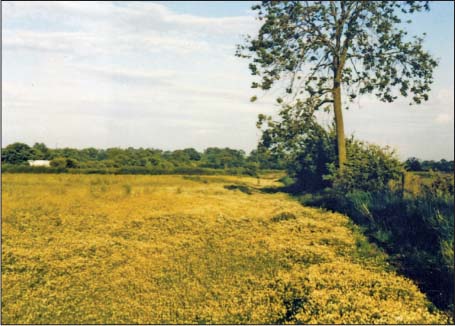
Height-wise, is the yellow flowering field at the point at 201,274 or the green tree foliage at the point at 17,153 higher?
the green tree foliage at the point at 17,153

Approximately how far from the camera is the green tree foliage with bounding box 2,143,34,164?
7281 cm

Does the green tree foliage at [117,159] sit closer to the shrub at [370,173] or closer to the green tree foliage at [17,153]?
the green tree foliage at [17,153]

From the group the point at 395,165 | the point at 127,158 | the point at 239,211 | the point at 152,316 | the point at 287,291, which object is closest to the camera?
the point at 152,316

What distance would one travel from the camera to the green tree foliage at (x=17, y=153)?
7281 cm

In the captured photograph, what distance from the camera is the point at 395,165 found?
23.0 meters

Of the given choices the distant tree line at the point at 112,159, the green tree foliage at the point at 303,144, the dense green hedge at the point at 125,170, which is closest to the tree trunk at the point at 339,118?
the green tree foliage at the point at 303,144

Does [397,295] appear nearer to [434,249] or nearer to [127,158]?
[434,249]

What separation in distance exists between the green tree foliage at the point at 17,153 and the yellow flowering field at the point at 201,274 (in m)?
64.2

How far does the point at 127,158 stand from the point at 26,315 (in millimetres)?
81698

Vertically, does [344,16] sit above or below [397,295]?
above

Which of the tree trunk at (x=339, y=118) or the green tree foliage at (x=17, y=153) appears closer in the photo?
the tree trunk at (x=339, y=118)

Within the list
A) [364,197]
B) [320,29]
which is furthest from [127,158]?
[364,197]

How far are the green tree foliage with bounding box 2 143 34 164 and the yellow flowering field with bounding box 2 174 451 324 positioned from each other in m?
64.2

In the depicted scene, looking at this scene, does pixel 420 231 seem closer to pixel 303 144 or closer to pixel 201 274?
pixel 201 274
